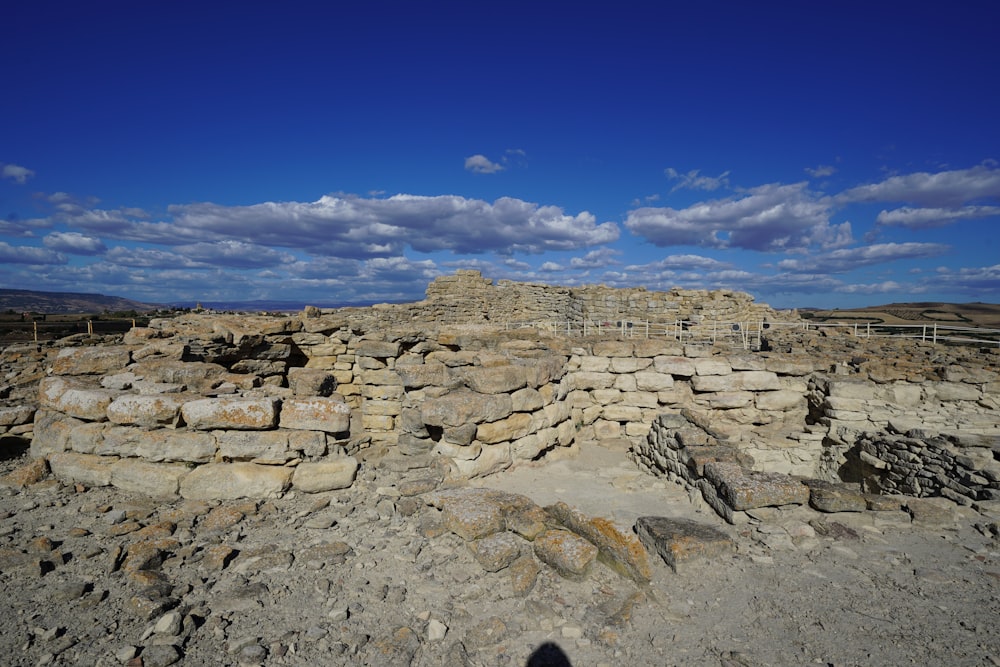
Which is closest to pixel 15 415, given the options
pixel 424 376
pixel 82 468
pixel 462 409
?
pixel 82 468

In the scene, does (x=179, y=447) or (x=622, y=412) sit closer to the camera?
(x=179, y=447)

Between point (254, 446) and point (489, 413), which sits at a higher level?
point (489, 413)

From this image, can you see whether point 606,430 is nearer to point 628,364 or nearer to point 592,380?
point 592,380

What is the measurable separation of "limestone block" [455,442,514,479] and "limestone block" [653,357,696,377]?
414 cm

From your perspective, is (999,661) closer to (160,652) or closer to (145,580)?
(160,652)

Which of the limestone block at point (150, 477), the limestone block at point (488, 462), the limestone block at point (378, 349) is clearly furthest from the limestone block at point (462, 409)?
the limestone block at point (150, 477)

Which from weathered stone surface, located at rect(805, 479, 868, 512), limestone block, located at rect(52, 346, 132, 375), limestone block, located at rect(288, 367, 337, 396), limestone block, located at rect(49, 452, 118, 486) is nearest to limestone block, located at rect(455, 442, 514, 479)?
limestone block, located at rect(288, 367, 337, 396)

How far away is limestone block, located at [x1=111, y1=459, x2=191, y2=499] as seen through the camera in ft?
17.7

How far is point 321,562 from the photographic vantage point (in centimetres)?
423

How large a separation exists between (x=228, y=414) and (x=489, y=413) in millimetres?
3130

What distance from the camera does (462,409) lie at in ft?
20.1

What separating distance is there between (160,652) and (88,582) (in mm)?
1322

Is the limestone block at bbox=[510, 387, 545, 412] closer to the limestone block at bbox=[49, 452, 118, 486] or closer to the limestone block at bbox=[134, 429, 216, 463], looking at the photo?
the limestone block at bbox=[134, 429, 216, 463]

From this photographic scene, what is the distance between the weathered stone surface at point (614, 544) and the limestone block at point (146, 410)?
183 inches
